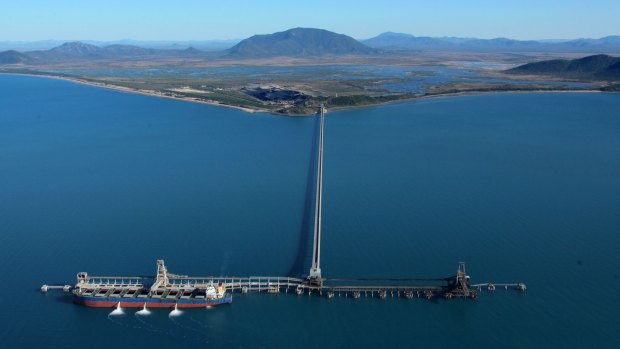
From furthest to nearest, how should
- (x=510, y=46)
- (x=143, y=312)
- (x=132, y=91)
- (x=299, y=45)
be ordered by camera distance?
(x=510, y=46), (x=299, y=45), (x=132, y=91), (x=143, y=312)

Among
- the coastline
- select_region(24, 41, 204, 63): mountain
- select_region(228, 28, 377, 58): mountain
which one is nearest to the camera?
the coastline

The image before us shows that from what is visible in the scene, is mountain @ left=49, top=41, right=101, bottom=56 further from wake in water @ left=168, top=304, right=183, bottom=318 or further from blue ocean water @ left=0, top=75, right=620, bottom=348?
wake in water @ left=168, top=304, right=183, bottom=318

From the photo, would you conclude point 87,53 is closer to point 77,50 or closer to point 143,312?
point 77,50

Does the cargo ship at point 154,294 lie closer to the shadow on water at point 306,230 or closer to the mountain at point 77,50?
the shadow on water at point 306,230

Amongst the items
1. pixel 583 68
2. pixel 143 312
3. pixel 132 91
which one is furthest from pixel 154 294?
pixel 583 68

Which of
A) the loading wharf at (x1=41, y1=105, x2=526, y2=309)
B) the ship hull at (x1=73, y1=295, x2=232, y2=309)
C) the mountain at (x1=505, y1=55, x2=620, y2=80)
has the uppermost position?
the mountain at (x1=505, y1=55, x2=620, y2=80)

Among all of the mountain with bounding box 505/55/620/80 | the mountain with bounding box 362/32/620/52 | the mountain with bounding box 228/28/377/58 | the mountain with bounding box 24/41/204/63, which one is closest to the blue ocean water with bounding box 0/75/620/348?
the mountain with bounding box 505/55/620/80

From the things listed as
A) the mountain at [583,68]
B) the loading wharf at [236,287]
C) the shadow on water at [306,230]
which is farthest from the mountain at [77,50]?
the loading wharf at [236,287]
